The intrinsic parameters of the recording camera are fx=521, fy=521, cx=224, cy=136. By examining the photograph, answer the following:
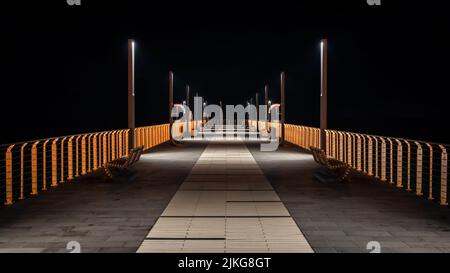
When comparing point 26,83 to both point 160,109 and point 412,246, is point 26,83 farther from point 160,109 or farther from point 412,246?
point 412,246

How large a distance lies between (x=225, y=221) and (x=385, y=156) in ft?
21.4

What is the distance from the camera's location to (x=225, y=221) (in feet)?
24.9

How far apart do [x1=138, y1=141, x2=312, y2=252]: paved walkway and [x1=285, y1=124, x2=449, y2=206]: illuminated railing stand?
287 cm

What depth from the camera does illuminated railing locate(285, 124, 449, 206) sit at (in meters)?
10.2

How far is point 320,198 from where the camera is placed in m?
9.84

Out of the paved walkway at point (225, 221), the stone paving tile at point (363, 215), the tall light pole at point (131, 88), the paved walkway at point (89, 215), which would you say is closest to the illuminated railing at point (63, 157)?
the paved walkway at point (89, 215)

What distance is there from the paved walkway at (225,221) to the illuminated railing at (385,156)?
9.43ft

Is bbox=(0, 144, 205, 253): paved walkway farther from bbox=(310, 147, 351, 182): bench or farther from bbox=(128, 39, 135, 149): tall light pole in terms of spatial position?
bbox=(128, 39, 135, 149): tall light pole

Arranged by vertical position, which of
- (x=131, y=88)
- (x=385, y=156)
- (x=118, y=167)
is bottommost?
(x=118, y=167)

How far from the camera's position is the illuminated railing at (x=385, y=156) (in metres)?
10.2

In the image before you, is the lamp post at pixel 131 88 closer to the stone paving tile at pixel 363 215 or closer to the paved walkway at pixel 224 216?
the paved walkway at pixel 224 216

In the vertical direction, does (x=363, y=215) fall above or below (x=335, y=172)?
below

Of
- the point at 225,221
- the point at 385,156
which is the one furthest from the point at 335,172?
the point at 225,221

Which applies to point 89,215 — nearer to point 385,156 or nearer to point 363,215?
point 363,215
